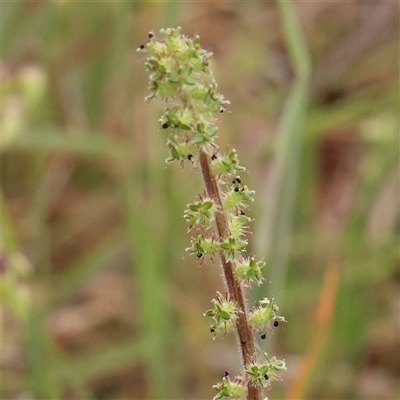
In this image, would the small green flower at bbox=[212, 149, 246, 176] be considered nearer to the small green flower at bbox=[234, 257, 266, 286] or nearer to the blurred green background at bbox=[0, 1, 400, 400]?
the small green flower at bbox=[234, 257, 266, 286]

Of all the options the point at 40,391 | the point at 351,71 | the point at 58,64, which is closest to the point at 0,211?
the point at 40,391

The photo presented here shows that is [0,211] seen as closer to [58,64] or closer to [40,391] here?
[40,391]

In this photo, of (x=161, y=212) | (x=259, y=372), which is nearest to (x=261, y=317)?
(x=259, y=372)

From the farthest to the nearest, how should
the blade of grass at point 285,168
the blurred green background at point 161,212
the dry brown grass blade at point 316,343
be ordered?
the blurred green background at point 161,212 < the blade of grass at point 285,168 < the dry brown grass blade at point 316,343

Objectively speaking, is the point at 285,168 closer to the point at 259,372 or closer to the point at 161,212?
the point at 161,212

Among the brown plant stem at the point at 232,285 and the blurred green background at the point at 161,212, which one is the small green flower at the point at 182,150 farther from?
the blurred green background at the point at 161,212

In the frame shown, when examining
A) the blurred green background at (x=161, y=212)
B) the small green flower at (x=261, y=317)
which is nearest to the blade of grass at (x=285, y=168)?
the blurred green background at (x=161, y=212)

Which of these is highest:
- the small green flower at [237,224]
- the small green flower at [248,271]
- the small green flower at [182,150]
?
the small green flower at [182,150]

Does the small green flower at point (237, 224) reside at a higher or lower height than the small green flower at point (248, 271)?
higher
